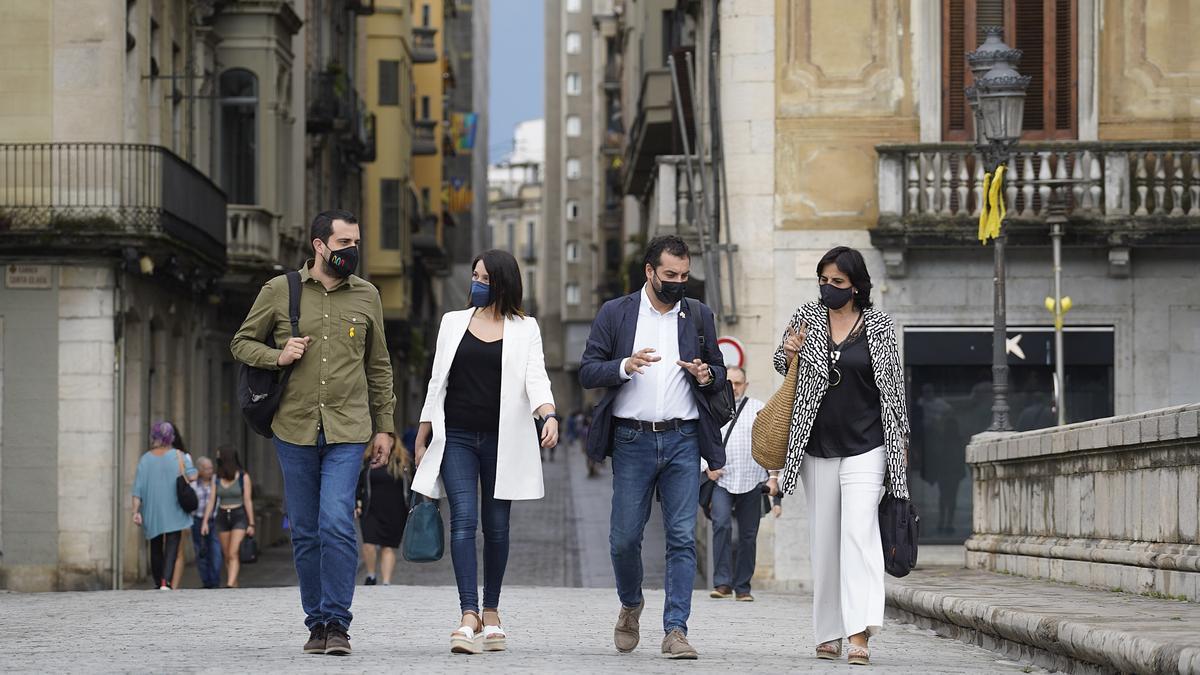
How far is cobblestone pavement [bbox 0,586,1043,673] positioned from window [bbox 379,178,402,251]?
38.1 m

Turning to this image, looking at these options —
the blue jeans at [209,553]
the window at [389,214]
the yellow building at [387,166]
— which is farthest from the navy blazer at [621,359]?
the window at [389,214]

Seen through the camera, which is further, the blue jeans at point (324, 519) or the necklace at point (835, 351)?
the necklace at point (835, 351)

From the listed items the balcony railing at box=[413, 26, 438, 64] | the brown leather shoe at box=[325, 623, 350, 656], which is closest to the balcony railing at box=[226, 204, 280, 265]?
the brown leather shoe at box=[325, 623, 350, 656]

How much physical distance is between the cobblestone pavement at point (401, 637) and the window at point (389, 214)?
125ft

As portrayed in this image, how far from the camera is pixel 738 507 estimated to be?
1917 centimetres

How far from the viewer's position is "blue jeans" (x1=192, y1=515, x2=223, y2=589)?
23.0m

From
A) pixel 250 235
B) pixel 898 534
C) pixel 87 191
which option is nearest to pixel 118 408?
pixel 87 191

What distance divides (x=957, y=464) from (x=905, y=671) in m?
14.9

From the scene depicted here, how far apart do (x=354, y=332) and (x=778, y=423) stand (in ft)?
6.99

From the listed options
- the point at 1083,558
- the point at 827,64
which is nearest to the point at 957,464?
the point at 827,64

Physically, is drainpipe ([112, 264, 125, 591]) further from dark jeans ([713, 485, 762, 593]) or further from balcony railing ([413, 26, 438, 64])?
balcony railing ([413, 26, 438, 64])

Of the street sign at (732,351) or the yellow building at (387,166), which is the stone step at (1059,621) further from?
the yellow building at (387,166)

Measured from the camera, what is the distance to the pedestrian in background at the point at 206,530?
2298cm

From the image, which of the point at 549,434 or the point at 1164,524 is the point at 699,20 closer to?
the point at 1164,524
